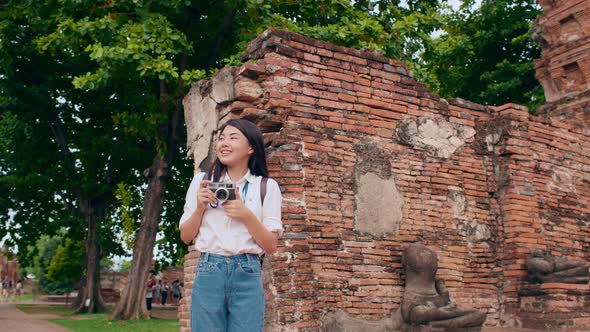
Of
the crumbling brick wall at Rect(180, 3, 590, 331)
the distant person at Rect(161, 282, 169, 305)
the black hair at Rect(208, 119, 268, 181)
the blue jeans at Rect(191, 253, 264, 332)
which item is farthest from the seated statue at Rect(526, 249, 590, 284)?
the distant person at Rect(161, 282, 169, 305)

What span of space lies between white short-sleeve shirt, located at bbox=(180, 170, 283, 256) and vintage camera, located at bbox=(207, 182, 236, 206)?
0.23ft

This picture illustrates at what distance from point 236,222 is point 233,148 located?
38 centimetres

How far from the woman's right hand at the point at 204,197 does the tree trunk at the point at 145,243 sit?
11.3 meters

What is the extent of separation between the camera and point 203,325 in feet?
8.54

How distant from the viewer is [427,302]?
5.89 metres

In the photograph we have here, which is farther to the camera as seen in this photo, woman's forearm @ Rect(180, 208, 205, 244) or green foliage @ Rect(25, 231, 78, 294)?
green foliage @ Rect(25, 231, 78, 294)

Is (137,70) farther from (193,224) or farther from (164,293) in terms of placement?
(164,293)

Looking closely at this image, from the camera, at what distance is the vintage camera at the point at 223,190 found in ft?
8.53

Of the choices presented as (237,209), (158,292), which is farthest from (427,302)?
(158,292)

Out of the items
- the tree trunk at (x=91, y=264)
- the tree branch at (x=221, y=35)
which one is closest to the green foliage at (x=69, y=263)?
the tree trunk at (x=91, y=264)

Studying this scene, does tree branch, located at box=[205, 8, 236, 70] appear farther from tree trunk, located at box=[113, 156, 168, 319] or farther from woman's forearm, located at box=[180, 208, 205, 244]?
woman's forearm, located at box=[180, 208, 205, 244]

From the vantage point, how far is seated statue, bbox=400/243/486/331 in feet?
18.4

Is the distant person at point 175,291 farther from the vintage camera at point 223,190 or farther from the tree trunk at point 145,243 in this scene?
the vintage camera at point 223,190

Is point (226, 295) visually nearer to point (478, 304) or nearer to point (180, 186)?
point (478, 304)
